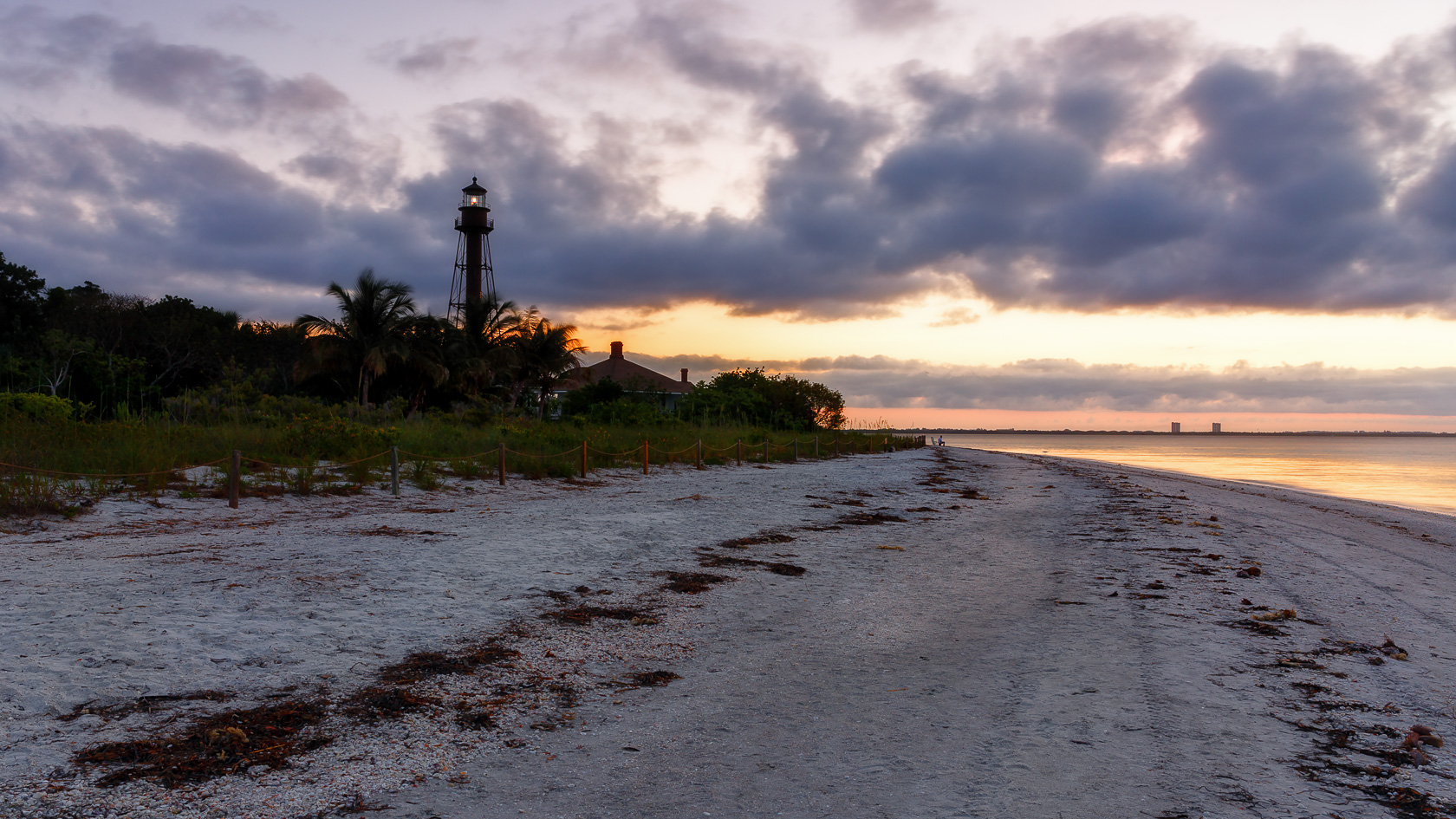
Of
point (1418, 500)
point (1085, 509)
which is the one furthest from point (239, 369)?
point (1418, 500)

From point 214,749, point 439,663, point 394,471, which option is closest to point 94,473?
point 394,471

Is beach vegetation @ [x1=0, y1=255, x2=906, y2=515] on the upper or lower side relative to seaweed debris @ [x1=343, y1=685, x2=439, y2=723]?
upper

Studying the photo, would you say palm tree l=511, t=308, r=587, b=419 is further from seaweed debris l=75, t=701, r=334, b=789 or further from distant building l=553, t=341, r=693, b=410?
seaweed debris l=75, t=701, r=334, b=789

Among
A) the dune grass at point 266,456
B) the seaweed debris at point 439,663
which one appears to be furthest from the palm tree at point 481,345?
the seaweed debris at point 439,663

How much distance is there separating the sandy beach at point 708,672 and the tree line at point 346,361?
53.8ft

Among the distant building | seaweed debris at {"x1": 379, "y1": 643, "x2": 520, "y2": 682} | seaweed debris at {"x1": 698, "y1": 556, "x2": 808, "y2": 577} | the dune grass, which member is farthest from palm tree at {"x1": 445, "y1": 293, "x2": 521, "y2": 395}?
seaweed debris at {"x1": 379, "y1": 643, "x2": 520, "y2": 682}

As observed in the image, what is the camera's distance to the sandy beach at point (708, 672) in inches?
118

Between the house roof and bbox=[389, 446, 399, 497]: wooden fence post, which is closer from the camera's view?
bbox=[389, 446, 399, 497]: wooden fence post

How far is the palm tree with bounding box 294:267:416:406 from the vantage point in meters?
28.6

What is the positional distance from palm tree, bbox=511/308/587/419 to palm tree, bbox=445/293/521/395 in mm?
653

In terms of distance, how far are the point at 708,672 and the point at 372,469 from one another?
396 inches

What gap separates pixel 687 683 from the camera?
4.32 meters

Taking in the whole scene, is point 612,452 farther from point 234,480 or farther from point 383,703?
point 383,703

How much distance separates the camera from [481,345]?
34000mm
